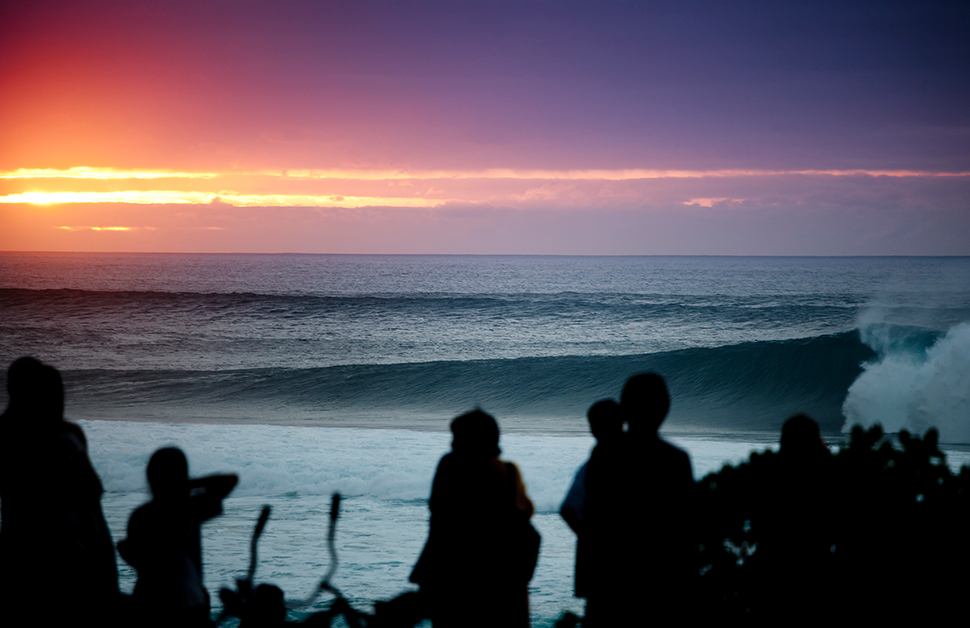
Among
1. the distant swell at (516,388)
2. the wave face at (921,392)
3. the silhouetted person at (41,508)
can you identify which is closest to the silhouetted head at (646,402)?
the silhouetted person at (41,508)

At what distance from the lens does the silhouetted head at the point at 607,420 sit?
8.55ft

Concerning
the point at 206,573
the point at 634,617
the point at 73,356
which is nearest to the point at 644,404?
the point at 634,617

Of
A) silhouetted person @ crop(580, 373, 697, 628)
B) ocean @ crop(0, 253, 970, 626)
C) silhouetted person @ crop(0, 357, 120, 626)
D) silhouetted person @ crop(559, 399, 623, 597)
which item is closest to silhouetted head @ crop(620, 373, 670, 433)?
silhouetted person @ crop(580, 373, 697, 628)

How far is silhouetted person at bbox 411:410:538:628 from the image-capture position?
2227 mm

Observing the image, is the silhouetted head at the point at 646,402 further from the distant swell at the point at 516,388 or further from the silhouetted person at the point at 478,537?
the distant swell at the point at 516,388

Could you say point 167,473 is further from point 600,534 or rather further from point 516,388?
point 516,388

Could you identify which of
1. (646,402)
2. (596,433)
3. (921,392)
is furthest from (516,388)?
(646,402)

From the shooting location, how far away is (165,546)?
2.16 metres

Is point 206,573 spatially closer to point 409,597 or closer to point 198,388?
point 409,597

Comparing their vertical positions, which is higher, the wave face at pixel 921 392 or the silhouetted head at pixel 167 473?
the silhouetted head at pixel 167 473

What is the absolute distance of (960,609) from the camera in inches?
90.5

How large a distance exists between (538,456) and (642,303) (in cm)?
3280

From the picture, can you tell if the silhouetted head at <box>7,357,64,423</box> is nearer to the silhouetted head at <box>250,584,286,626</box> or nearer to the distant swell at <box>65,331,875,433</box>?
the silhouetted head at <box>250,584,286,626</box>

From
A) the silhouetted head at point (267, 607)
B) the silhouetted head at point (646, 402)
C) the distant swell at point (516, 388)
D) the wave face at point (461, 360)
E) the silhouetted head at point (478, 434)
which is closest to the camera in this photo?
the silhouetted head at point (646, 402)
